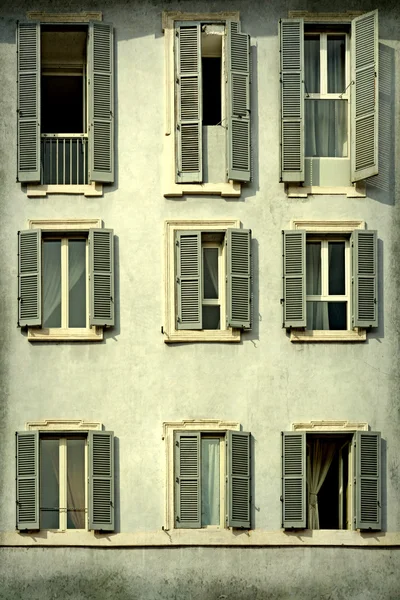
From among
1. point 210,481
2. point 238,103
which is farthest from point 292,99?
point 210,481

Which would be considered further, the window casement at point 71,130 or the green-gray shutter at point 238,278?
the window casement at point 71,130

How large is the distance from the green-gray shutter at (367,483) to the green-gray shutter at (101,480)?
15.0ft

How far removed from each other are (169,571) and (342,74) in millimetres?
10102

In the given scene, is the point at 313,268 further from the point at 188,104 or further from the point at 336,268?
the point at 188,104

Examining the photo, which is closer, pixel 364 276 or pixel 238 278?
pixel 238 278

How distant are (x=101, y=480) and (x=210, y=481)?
2068 millimetres

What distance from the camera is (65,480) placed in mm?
40469

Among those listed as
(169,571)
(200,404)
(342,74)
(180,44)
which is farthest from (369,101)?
(169,571)

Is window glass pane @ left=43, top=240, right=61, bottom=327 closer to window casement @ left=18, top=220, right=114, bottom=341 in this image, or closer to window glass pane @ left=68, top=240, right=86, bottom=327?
window casement @ left=18, top=220, right=114, bottom=341

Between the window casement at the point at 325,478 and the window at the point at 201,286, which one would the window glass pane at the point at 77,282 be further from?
the window casement at the point at 325,478

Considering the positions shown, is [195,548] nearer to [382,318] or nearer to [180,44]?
[382,318]

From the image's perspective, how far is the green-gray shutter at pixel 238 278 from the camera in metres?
40.5

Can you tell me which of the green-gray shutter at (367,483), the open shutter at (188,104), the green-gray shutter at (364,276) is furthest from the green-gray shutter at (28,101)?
the green-gray shutter at (367,483)

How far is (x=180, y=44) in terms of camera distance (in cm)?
4125
